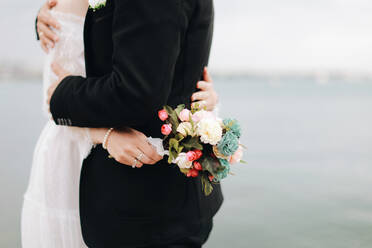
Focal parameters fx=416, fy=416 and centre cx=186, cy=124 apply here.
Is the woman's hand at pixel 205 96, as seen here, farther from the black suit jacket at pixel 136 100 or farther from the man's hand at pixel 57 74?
the man's hand at pixel 57 74

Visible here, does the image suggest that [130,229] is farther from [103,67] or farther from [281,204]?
[281,204]

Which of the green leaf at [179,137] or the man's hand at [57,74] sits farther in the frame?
the man's hand at [57,74]

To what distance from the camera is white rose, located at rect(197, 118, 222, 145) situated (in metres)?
0.98

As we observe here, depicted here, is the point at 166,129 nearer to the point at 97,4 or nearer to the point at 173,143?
the point at 173,143

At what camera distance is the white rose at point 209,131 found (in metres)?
0.98

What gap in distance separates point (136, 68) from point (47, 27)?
43 centimetres

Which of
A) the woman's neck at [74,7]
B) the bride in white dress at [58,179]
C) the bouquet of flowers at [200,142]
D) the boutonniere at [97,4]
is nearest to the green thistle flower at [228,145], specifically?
the bouquet of flowers at [200,142]

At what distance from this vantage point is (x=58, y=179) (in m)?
1.23

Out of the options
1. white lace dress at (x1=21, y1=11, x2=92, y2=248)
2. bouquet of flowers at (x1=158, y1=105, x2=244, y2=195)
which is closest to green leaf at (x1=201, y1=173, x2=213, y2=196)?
bouquet of flowers at (x1=158, y1=105, x2=244, y2=195)

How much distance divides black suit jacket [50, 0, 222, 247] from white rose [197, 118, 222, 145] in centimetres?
11

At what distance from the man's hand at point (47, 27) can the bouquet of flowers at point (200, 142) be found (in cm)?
43

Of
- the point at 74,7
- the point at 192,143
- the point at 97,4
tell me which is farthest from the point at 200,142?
the point at 74,7

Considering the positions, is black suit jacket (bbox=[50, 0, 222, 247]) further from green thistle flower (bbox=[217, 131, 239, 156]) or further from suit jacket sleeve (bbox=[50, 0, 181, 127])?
green thistle flower (bbox=[217, 131, 239, 156])

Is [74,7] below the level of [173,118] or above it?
above
